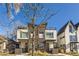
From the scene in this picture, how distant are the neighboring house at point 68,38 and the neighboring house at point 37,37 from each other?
6 cm

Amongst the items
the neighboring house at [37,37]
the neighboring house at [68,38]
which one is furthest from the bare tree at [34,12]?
the neighboring house at [68,38]

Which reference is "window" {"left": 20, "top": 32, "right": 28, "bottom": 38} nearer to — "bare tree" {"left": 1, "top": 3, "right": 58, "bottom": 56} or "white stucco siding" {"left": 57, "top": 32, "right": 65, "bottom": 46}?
"bare tree" {"left": 1, "top": 3, "right": 58, "bottom": 56}

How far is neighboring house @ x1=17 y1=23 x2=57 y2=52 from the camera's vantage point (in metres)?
2.74

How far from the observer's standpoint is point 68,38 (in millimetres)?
2756

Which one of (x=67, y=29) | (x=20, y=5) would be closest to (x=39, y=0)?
(x=20, y=5)

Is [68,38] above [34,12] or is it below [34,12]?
below

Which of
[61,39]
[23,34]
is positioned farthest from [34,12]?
[61,39]

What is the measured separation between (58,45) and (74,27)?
21cm

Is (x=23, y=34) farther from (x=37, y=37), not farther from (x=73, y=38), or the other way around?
(x=73, y=38)

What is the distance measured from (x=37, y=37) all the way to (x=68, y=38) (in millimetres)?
276

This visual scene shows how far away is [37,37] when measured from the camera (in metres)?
2.76

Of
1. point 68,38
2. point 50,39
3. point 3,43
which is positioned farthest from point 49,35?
point 3,43

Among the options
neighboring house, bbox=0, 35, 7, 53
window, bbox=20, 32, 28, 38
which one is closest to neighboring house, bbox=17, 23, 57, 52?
window, bbox=20, 32, 28, 38

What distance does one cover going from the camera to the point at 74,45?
274 centimetres
